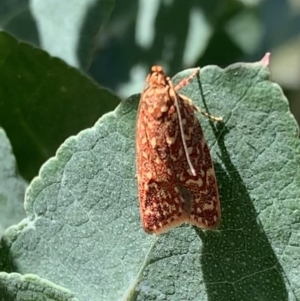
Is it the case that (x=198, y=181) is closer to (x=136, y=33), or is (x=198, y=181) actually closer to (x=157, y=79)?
(x=157, y=79)

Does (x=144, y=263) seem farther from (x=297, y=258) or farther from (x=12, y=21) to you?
(x=12, y=21)


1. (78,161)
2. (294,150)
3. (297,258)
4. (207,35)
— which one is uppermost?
(207,35)

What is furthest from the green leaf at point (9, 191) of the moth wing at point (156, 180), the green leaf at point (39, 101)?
the moth wing at point (156, 180)

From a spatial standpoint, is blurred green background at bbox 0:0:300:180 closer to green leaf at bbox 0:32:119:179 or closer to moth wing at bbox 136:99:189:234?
green leaf at bbox 0:32:119:179

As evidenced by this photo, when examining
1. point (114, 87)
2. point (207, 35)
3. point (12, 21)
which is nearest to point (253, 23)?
point (207, 35)

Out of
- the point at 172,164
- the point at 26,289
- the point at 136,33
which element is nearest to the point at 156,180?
the point at 172,164

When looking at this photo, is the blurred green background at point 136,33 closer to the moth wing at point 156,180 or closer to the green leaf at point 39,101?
the green leaf at point 39,101
